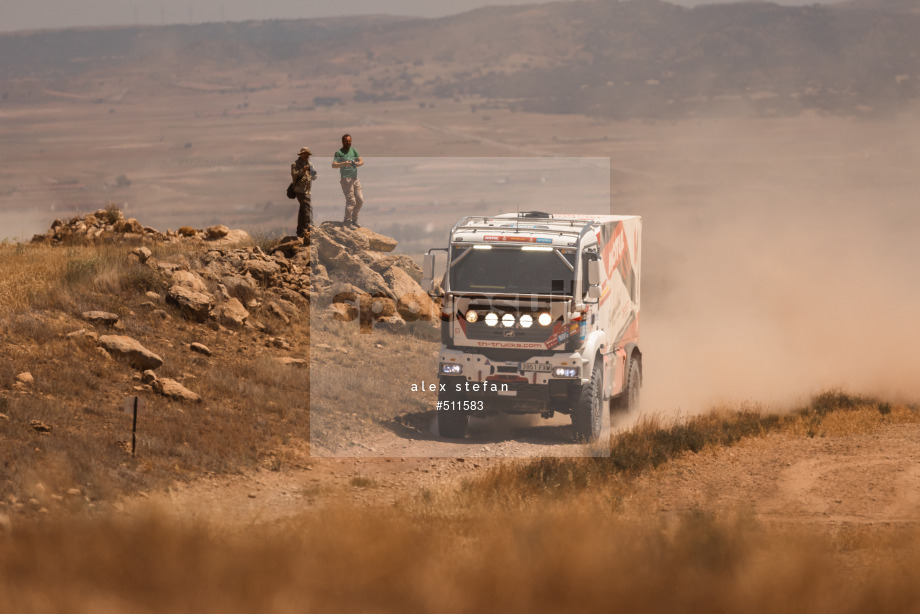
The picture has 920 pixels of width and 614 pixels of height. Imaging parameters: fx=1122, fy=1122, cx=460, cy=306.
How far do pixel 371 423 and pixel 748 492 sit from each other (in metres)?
7.06

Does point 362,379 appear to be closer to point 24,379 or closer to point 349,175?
point 349,175

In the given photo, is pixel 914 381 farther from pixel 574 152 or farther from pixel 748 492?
pixel 574 152

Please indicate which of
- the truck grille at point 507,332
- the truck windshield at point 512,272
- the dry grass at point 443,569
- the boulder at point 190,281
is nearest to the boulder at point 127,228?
the boulder at point 190,281

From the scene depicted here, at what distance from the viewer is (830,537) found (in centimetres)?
1364

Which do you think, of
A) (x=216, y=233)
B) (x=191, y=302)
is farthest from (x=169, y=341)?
(x=216, y=233)

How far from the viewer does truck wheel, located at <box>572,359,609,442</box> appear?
59.9 ft

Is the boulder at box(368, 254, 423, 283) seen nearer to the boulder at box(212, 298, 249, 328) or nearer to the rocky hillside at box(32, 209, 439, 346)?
the rocky hillside at box(32, 209, 439, 346)

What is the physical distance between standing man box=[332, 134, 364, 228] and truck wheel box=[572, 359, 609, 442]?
9.32 metres

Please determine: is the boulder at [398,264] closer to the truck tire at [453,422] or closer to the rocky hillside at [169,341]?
the rocky hillside at [169,341]

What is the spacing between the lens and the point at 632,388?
21812 millimetres

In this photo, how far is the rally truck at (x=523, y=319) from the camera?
17875mm

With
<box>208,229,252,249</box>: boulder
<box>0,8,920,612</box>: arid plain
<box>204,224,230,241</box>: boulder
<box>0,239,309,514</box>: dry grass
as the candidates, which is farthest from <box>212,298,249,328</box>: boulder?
<box>204,224,230,241</box>: boulder

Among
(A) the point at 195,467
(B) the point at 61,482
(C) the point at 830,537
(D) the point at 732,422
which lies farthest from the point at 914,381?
(B) the point at 61,482

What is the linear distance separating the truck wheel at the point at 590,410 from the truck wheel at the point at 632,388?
263 cm
